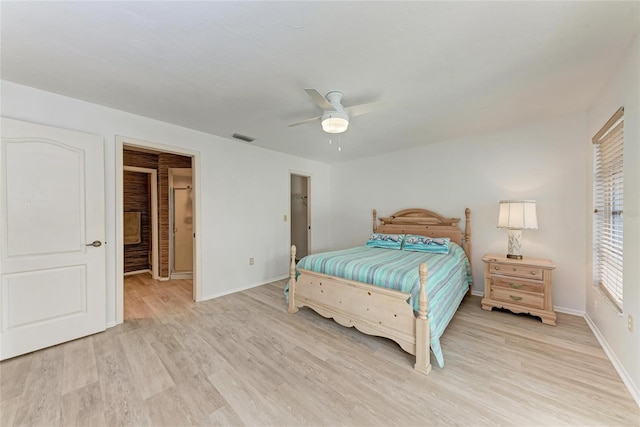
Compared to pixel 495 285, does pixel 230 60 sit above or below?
above

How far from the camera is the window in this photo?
2.07 metres

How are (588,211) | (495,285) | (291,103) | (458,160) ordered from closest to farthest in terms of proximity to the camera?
(291,103) < (588,211) < (495,285) < (458,160)

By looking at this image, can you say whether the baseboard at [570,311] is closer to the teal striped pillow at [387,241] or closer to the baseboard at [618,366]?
the baseboard at [618,366]

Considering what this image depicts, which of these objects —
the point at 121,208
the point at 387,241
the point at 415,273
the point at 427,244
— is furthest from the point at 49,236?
the point at 427,244

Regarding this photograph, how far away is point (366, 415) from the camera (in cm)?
155

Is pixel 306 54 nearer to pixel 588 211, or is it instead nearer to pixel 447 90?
pixel 447 90

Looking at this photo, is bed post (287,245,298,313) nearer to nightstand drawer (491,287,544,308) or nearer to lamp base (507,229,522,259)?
nightstand drawer (491,287,544,308)

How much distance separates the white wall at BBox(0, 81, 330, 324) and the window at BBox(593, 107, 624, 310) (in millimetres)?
4120

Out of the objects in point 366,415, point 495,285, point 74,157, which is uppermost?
point 74,157

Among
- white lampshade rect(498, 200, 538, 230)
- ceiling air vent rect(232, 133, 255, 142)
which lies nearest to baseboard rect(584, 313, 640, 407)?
white lampshade rect(498, 200, 538, 230)

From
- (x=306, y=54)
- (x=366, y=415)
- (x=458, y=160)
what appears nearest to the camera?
(x=366, y=415)

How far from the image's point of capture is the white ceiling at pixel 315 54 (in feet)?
4.69

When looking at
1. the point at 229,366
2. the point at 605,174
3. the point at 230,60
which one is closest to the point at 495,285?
the point at 605,174

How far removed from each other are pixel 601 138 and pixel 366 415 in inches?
132
